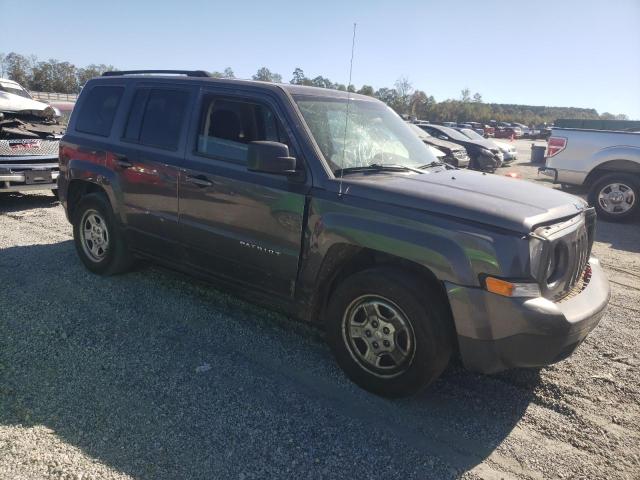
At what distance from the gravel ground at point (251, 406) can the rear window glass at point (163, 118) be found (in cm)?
147

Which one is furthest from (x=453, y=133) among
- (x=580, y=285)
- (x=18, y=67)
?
(x=18, y=67)

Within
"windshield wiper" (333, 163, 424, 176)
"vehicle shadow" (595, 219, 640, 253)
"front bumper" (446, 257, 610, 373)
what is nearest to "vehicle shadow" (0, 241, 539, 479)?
"front bumper" (446, 257, 610, 373)

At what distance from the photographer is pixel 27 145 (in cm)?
798

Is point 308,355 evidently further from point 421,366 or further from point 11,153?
point 11,153

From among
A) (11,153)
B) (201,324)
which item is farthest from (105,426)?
(11,153)

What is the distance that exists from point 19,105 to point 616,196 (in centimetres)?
1120

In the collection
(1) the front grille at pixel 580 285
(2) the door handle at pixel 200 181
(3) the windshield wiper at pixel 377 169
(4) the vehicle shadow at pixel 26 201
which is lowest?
(4) the vehicle shadow at pixel 26 201

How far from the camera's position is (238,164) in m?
3.77

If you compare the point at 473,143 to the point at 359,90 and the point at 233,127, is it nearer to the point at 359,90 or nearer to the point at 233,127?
the point at 233,127

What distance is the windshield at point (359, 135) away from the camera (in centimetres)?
357

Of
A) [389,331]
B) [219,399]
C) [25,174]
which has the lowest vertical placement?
[219,399]

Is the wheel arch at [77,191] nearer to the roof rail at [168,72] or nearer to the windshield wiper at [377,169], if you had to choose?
the roof rail at [168,72]

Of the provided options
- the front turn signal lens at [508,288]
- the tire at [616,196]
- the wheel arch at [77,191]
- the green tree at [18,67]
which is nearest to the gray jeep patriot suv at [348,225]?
the front turn signal lens at [508,288]

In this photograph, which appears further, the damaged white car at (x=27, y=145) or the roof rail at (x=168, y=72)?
the damaged white car at (x=27, y=145)
